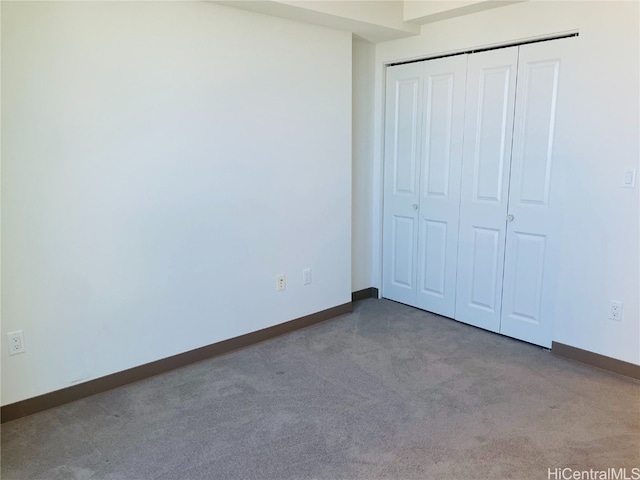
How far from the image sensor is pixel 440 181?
373 cm

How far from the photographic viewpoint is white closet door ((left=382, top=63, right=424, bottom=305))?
385 cm

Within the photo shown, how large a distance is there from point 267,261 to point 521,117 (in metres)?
1.99

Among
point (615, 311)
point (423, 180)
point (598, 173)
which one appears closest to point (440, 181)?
point (423, 180)

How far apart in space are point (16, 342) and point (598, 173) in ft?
11.0

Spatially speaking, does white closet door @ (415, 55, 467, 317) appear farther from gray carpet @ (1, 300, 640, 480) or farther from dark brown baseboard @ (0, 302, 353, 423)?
dark brown baseboard @ (0, 302, 353, 423)

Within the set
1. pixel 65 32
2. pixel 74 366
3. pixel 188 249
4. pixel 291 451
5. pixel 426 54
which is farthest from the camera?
pixel 426 54

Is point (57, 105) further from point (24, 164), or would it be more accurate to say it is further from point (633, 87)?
point (633, 87)

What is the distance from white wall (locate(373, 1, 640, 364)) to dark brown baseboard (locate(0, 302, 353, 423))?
181 centimetres

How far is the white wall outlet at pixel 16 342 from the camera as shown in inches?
92.3

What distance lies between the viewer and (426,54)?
12.0 feet

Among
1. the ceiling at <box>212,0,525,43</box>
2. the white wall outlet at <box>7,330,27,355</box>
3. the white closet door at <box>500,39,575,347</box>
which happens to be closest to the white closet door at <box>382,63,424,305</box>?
the ceiling at <box>212,0,525,43</box>

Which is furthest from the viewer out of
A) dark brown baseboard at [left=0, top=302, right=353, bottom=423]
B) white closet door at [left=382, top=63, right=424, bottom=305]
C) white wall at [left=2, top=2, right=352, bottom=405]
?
white closet door at [left=382, top=63, right=424, bottom=305]

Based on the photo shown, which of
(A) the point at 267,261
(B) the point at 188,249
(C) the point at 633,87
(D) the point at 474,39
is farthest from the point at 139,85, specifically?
(C) the point at 633,87

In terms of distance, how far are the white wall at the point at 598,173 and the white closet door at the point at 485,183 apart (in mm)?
274
